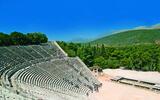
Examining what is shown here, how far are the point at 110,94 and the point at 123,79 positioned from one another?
42.4 ft

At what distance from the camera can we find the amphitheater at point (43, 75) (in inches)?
1228

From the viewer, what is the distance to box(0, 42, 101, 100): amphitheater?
102 feet

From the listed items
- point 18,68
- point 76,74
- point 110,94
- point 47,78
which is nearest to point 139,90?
point 110,94

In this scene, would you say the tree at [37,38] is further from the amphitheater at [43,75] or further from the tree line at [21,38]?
the amphitheater at [43,75]

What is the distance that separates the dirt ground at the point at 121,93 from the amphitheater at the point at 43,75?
1419 millimetres

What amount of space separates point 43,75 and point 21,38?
63.2 feet

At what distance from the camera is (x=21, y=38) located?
5931 cm

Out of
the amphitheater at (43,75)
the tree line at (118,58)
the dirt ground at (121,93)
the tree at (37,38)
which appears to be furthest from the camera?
the tree line at (118,58)

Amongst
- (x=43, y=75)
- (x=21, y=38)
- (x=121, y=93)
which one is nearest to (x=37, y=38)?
(x=21, y=38)

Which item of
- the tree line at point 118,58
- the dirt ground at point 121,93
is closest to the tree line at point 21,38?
the tree line at point 118,58

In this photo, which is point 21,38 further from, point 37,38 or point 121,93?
point 121,93

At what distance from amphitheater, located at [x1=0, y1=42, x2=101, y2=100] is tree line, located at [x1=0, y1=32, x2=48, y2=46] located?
2.71m

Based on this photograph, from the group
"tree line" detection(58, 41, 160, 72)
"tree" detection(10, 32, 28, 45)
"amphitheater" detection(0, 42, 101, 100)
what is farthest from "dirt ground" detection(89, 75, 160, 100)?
"tree" detection(10, 32, 28, 45)

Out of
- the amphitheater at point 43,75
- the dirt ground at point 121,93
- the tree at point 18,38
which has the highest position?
the tree at point 18,38
